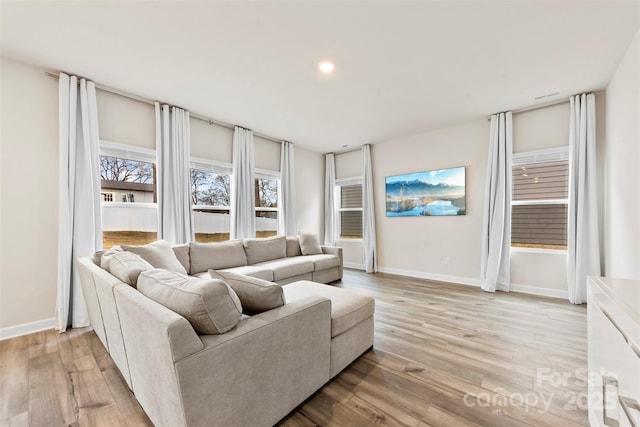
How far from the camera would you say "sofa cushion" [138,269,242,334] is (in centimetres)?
112

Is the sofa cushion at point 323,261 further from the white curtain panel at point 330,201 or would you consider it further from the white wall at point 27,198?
the white wall at point 27,198

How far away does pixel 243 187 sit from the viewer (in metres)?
4.38

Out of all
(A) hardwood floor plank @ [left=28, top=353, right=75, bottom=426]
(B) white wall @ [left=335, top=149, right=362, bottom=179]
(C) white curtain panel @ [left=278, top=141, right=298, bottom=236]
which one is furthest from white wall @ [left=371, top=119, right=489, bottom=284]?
(A) hardwood floor plank @ [left=28, top=353, right=75, bottom=426]

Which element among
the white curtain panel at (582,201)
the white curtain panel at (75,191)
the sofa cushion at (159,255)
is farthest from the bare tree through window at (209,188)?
the white curtain panel at (582,201)

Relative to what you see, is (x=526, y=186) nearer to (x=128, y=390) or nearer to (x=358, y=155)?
(x=358, y=155)

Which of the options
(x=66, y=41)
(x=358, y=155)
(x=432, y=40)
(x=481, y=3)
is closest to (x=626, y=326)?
(x=481, y=3)

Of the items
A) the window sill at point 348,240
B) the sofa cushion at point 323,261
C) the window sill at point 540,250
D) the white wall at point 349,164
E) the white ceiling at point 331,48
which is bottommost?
the sofa cushion at point 323,261

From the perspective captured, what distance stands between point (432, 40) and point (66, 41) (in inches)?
126

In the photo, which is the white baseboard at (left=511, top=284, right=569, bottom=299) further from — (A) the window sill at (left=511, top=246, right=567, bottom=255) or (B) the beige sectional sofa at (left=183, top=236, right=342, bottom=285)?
(B) the beige sectional sofa at (left=183, top=236, right=342, bottom=285)

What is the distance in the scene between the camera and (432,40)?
217cm

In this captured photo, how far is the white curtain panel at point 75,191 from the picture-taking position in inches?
105

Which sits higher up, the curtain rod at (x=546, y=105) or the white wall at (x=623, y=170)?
the curtain rod at (x=546, y=105)

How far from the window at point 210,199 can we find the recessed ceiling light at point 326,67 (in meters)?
2.42

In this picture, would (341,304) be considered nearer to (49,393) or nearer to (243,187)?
(49,393)
